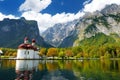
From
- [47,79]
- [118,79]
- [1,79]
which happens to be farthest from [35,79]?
[118,79]

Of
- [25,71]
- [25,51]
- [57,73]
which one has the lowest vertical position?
[57,73]

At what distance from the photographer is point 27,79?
49219mm

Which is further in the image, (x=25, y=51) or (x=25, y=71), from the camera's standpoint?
(x=25, y=51)

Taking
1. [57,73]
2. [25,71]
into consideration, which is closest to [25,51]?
[25,71]

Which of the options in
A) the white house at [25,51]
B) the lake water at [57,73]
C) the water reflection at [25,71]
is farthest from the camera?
the white house at [25,51]

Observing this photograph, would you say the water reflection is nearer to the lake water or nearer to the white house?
the lake water

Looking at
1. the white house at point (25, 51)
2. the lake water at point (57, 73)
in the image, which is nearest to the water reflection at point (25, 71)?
the lake water at point (57, 73)

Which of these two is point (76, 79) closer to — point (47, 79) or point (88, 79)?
point (88, 79)

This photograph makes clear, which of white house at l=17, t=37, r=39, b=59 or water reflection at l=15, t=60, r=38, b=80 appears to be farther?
white house at l=17, t=37, r=39, b=59

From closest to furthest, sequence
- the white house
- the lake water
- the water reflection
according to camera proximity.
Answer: the water reflection < the lake water < the white house

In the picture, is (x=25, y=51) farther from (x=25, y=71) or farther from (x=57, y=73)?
(x=57, y=73)

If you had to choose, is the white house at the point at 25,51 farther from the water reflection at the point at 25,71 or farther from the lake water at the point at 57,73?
the water reflection at the point at 25,71

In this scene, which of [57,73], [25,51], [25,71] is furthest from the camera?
[25,51]

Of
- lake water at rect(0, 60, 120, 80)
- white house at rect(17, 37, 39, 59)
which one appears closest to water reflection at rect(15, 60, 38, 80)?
lake water at rect(0, 60, 120, 80)
